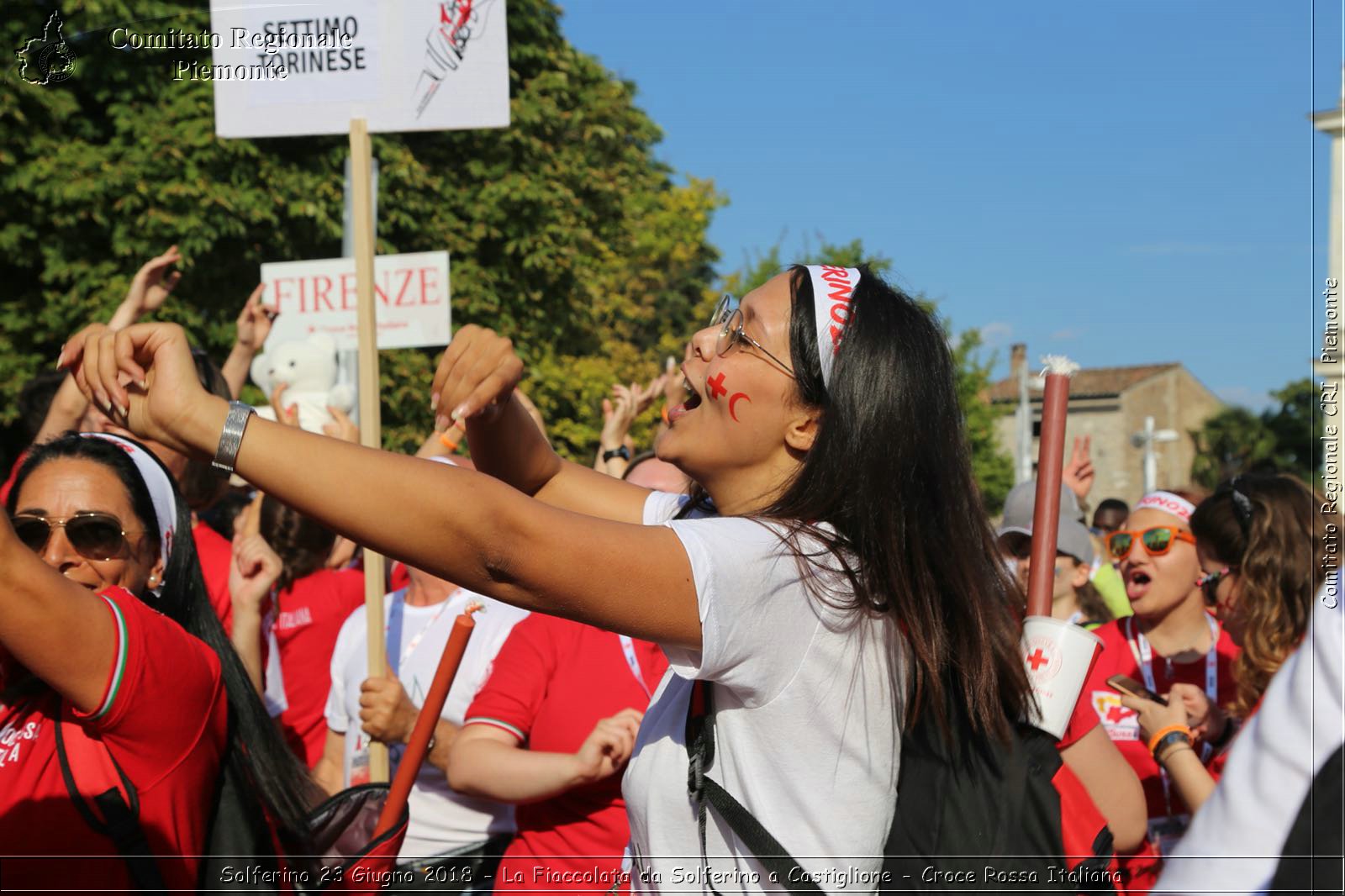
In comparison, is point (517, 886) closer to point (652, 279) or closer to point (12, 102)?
point (12, 102)

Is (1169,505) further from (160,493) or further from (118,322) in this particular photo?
(118,322)

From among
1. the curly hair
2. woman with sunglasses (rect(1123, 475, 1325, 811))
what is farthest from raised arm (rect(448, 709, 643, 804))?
the curly hair

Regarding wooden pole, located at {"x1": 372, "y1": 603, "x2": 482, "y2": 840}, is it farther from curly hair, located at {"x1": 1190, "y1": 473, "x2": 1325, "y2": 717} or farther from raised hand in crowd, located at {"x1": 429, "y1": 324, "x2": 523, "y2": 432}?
curly hair, located at {"x1": 1190, "y1": 473, "x2": 1325, "y2": 717}

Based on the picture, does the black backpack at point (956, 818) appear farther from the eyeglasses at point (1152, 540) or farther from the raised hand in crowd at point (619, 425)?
the raised hand in crowd at point (619, 425)

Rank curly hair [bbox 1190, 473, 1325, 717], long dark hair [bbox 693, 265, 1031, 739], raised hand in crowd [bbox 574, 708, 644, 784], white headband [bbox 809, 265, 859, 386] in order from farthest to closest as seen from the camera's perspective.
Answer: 1. curly hair [bbox 1190, 473, 1325, 717]
2. raised hand in crowd [bbox 574, 708, 644, 784]
3. white headband [bbox 809, 265, 859, 386]
4. long dark hair [bbox 693, 265, 1031, 739]

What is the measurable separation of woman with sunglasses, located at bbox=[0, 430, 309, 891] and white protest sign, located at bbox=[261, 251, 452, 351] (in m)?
2.66

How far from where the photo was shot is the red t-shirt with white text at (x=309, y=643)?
4508 mm

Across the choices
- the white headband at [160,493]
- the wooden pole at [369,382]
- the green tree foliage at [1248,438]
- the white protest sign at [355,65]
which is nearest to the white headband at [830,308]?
the white headband at [160,493]

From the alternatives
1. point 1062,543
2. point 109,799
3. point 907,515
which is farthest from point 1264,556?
point 109,799

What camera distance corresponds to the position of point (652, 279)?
124 feet

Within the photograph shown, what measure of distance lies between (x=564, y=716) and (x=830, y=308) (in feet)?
5.17

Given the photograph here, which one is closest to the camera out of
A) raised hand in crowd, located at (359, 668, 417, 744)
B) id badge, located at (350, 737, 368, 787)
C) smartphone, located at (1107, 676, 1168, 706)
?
raised hand in crowd, located at (359, 668, 417, 744)

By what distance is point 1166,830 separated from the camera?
365 centimetres

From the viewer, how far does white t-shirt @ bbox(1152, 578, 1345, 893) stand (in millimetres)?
935
